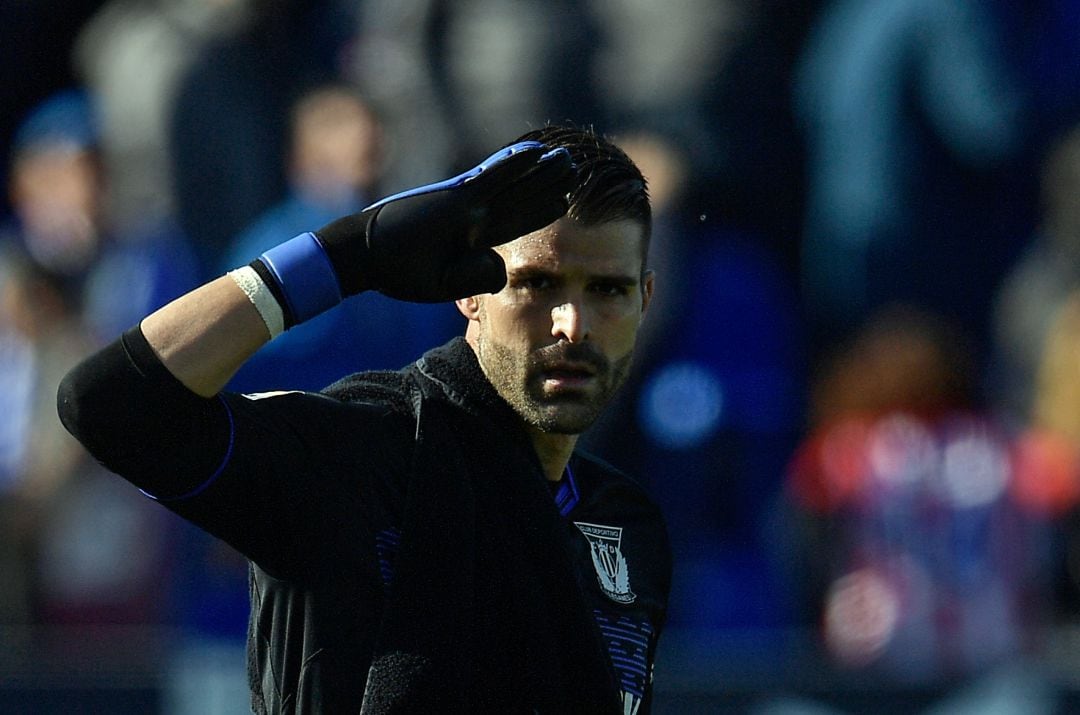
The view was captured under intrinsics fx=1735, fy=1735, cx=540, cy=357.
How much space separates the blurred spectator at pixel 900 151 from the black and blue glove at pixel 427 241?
4.16 metres

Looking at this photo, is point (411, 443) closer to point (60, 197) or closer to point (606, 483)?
point (606, 483)

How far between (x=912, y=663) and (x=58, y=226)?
129 inches

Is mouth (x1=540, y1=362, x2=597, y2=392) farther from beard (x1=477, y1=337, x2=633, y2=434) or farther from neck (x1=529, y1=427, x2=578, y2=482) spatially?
neck (x1=529, y1=427, x2=578, y2=482)

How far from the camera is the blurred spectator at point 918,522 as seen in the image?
5.60 meters

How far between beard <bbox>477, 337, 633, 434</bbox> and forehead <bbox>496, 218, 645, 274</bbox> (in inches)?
4.9

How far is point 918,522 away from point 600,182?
3.41 m

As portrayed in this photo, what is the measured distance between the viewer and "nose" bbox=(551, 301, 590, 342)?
250 cm

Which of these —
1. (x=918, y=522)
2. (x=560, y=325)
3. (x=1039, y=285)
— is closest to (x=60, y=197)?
(x=918, y=522)

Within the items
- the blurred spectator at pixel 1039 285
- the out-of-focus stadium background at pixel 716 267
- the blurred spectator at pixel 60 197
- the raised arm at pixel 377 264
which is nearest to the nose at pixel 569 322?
the raised arm at pixel 377 264

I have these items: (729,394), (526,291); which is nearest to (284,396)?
(526,291)

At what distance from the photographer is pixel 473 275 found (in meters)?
2.23

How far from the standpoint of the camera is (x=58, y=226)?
6129 millimetres

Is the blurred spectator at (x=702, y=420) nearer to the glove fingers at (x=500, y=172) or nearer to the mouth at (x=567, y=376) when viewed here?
the mouth at (x=567, y=376)

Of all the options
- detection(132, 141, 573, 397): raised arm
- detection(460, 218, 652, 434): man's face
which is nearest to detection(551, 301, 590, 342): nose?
detection(460, 218, 652, 434): man's face
